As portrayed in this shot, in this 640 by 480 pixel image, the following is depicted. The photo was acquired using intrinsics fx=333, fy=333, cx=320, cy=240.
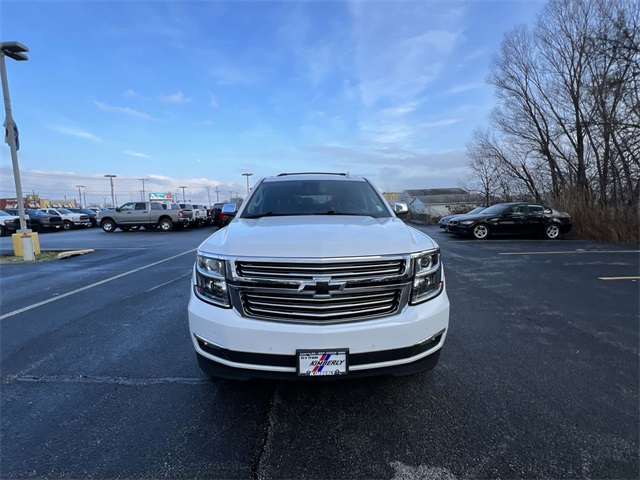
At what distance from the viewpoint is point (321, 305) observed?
7.27ft

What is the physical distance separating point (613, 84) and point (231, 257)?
21.0 m

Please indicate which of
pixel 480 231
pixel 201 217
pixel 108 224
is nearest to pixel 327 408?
pixel 480 231

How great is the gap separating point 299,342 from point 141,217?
2343 cm

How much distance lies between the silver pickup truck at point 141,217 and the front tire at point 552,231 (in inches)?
827

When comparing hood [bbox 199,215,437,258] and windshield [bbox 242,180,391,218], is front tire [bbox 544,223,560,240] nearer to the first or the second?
windshield [bbox 242,180,391,218]

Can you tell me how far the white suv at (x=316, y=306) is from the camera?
2145 millimetres

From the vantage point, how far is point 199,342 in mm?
2352

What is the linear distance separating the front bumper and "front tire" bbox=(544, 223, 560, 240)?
1600cm

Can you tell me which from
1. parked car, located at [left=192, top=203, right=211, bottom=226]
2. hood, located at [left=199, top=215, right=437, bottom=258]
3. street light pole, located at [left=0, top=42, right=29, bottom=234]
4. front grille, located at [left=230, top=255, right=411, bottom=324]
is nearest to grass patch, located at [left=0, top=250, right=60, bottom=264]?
street light pole, located at [left=0, top=42, right=29, bottom=234]

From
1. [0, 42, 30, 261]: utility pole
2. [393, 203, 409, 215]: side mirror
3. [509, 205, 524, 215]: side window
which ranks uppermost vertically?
[0, 42, 30, 261]: utility pole

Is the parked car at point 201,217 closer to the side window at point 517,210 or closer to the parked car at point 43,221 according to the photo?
the parked car at point 43,221

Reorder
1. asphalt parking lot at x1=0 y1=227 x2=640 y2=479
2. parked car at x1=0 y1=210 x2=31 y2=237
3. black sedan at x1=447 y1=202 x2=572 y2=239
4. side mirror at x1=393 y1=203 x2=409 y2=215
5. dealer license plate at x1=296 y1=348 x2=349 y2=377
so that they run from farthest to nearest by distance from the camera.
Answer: parked car at x1=0 y1=210 x2=31 y2=237 < black sedan at x1=447 y1=202 x2=572 y2=239 < side mirror at x1=393 y1=203 x2=409 y2=215 < dealer license plate at x1=296 y1=348 x2=349 y2=377 < asphalt parking lot at x1=0 y1=227 x2=640 y2=479

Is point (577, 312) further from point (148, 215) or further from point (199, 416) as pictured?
point (148, 215)

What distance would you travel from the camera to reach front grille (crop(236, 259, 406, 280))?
2207mm
